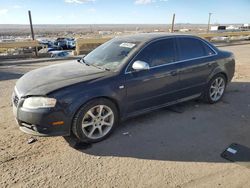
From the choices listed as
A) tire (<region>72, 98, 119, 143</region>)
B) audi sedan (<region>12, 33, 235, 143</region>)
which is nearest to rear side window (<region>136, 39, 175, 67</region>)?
audi sedan (<region>12, 33, 235, 143</region>)

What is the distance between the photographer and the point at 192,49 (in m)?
5.11

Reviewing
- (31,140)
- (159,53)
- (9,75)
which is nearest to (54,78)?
(31,140)

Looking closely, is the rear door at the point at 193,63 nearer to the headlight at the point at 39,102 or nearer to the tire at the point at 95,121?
the tire at the point at 95,121

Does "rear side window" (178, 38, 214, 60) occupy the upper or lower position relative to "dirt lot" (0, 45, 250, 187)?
upper

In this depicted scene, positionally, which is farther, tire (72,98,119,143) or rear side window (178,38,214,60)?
rear side window (178,38,214,60)

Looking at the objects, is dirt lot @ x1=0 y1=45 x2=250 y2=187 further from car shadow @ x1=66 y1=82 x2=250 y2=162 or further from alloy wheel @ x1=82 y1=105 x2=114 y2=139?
alloy wheel @ x1=82 y1=105 x2=114 y2=139

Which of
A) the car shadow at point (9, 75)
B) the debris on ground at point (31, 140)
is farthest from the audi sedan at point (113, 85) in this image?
the car shadow at point (9, 75)

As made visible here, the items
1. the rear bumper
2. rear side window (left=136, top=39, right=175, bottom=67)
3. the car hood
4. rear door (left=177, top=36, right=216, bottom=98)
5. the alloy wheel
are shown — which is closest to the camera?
the rear bumper

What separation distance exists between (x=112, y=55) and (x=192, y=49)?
1.73 meters

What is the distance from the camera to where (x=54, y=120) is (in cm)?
350

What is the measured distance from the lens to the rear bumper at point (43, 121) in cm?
345

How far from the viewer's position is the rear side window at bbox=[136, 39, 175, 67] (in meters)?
4.36

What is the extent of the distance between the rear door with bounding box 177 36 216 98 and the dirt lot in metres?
0.59

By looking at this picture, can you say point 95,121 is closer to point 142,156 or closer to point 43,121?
point 43,121
